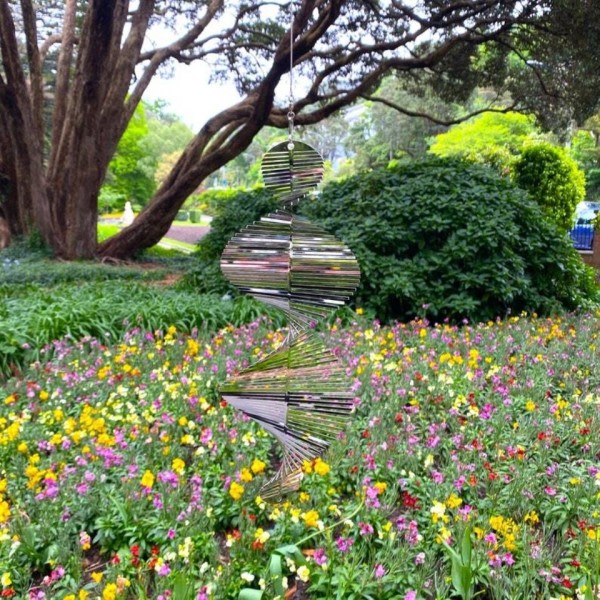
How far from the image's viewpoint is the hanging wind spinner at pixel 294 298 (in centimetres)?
186

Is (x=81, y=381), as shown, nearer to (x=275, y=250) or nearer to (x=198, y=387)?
(x=198, y=387)

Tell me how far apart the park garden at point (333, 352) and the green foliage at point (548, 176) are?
130 centimetres

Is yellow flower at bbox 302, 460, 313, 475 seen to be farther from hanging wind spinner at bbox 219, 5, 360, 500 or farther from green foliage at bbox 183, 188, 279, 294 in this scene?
green foliage at bbox 183, 188, 279, 294

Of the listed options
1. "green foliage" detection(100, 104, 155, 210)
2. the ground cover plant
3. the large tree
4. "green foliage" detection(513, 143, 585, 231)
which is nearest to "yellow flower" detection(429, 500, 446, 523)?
the ground cover plant

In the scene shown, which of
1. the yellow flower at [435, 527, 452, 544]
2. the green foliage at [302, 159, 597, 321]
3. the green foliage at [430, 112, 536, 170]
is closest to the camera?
the yellow flower at [435, 527, 452, 544]

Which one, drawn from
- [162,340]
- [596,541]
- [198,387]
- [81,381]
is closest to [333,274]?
[596,541]

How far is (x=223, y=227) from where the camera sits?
6.52m

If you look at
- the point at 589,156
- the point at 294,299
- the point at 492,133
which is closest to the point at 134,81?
the point at 294,299

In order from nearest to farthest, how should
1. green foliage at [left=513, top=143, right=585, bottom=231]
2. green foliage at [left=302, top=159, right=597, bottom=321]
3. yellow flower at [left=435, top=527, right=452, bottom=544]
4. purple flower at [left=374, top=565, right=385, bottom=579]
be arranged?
purple flower at [left=374, top=565, right=385, bottom=579]
yellow flower at [left=435, top=527, right=452, bottom=544]
green foliage at [left=302, top=159, right=597, bottom=321]
green foliage at [left=513, top=143, right=585, bottom=231]

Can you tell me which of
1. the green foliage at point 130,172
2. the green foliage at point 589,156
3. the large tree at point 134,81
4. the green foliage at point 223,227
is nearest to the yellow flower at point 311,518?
the green foliage at point 223,227

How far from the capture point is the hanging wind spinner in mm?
1859

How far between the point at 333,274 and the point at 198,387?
1.49 meters

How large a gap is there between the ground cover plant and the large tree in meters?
5.39

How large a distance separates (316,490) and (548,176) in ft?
34.5
